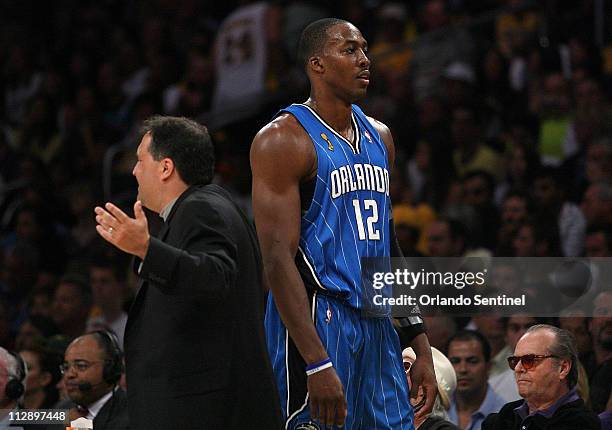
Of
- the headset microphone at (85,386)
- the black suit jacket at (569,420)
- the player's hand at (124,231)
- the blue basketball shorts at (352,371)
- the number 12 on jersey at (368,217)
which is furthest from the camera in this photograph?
the headset microphone at (85,386)

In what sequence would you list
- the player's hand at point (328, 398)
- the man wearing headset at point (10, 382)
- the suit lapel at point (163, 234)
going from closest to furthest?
the suit lapel at point (163, 234) → the player's hand at point (328, 398) → the man wearing headset at point (10, 382)

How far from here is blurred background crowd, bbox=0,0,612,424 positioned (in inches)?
329

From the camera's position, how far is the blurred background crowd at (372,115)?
27.5 feet

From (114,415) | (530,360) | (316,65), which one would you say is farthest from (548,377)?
(114,415)

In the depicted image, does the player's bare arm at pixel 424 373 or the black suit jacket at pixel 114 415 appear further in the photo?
the black suit jacket at pixel 114 415

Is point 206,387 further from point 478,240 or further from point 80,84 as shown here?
point 80,84

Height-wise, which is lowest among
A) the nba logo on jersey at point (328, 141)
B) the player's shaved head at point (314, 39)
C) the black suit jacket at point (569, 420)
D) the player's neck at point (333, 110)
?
the black suit jacket at point (569, 420)

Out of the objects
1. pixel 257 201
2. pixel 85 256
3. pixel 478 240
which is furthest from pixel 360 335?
pixel 85 256

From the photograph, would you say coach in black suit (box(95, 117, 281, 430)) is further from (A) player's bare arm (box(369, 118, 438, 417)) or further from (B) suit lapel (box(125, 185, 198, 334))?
(A) player's bare arm (box(369, 118, 438, 417))

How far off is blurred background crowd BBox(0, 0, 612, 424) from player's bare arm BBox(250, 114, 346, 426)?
8.77 ft

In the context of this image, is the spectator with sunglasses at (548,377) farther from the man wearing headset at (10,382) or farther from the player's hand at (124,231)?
the man wearing headset at (10,382)

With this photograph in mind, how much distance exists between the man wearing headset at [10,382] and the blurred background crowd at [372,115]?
0.79 metres

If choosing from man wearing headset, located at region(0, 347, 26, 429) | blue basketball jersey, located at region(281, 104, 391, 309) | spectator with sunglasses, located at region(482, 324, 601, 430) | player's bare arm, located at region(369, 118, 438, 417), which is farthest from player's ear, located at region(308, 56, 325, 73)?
man wearing headset, located at region(0, 347, 26, 429)

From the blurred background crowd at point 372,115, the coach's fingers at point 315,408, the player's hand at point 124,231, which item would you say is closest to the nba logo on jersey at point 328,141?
the coach's fingers at point 315,408
